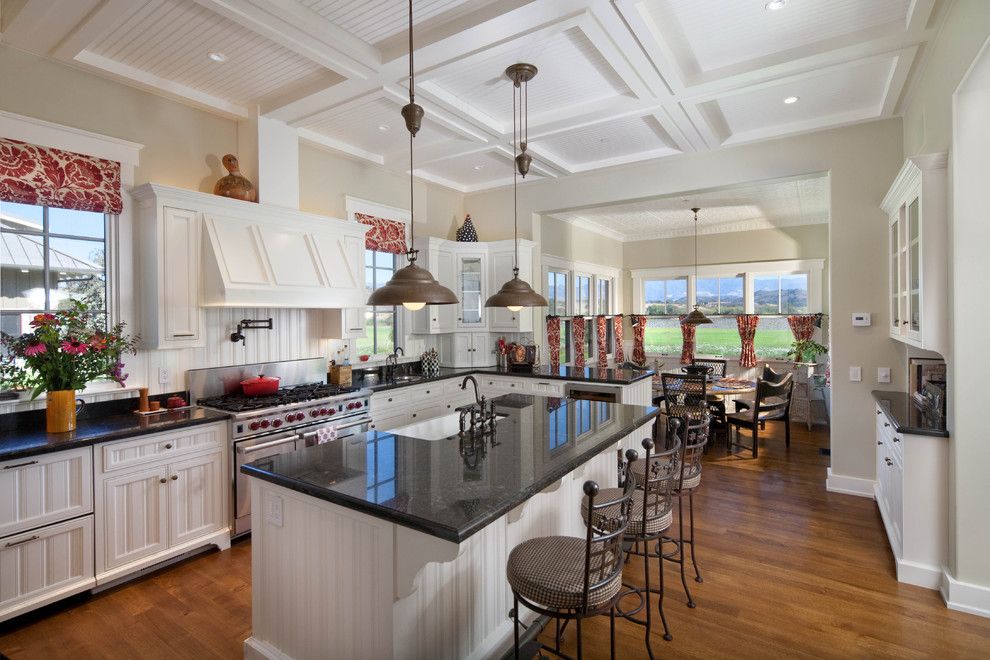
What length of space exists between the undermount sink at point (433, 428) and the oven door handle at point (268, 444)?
1100 millimetres

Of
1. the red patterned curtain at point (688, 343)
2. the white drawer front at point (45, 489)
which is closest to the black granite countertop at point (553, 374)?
the white drawer front at point (45, 489)

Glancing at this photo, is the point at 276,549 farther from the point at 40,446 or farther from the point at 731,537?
the point at 731,537

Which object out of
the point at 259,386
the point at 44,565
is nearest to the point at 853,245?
the point at 259,386

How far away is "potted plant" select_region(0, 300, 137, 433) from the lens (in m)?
2.83

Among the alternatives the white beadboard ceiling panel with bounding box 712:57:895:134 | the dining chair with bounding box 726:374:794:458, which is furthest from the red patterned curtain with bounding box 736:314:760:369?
the white beadboard ceiling panel with bounding box 712:57:895:134

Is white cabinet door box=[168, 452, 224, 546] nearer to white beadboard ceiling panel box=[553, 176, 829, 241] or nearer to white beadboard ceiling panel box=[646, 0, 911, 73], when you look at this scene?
white beadboard ceiling panel box=[646, 0, 911, 73]

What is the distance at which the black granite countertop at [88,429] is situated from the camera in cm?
264

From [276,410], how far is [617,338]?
20.8 feet

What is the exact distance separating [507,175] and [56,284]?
426 centimetres

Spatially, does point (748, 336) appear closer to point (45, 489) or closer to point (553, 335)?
point (553, 335)

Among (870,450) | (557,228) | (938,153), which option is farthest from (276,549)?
(557,228)

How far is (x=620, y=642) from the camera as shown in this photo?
244cm

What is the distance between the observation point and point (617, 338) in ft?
28.8

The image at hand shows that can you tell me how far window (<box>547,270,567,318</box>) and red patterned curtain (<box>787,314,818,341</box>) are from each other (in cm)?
342
